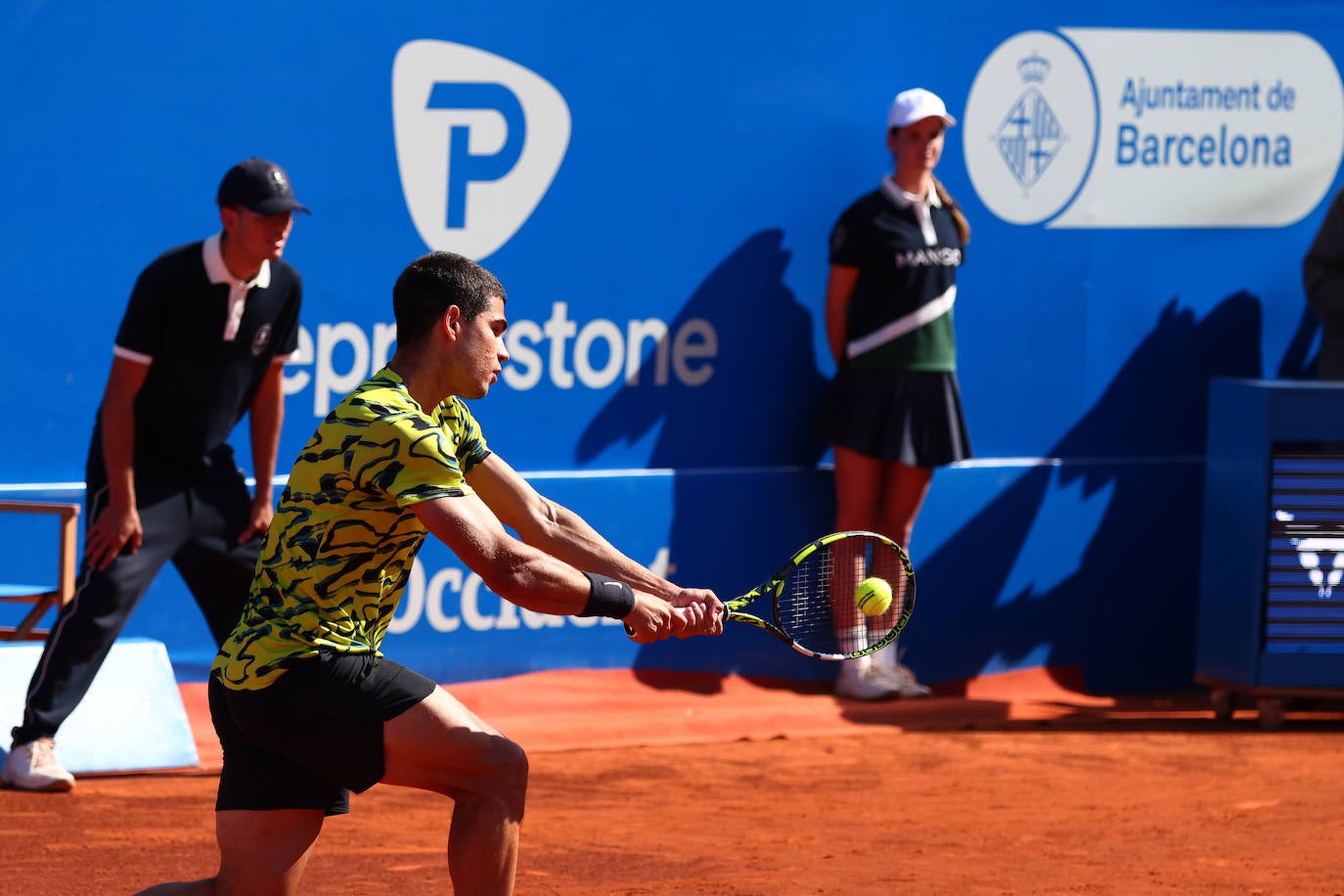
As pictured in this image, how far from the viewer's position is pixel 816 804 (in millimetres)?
6355

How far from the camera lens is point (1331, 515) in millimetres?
7762

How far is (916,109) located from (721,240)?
37.7 inches

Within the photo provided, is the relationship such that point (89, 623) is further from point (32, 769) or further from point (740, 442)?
point (740, 442)

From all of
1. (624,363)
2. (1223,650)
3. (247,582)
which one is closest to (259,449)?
(247,582)

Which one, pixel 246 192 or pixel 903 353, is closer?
pixel 246 192

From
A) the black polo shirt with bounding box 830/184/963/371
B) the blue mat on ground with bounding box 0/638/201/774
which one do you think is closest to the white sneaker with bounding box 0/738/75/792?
the blue mat on ground with bounding box 0/638/201/774

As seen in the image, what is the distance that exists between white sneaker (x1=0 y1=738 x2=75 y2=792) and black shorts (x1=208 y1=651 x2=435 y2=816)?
2467mm

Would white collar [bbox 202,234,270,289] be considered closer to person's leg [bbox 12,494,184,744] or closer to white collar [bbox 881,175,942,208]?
person's leg [bbox 12,494,184,744]

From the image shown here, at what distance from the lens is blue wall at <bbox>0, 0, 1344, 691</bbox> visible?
688 centimetres

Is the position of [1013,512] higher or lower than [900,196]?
lower

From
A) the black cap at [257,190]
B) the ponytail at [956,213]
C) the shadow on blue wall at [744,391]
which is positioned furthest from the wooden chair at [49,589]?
the ponytail at [956,213]

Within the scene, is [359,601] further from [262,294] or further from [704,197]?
[704,197]

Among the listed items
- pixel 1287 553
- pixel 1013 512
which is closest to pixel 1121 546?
pixel 1013 512

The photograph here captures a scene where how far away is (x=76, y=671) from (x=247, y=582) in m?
0.57
